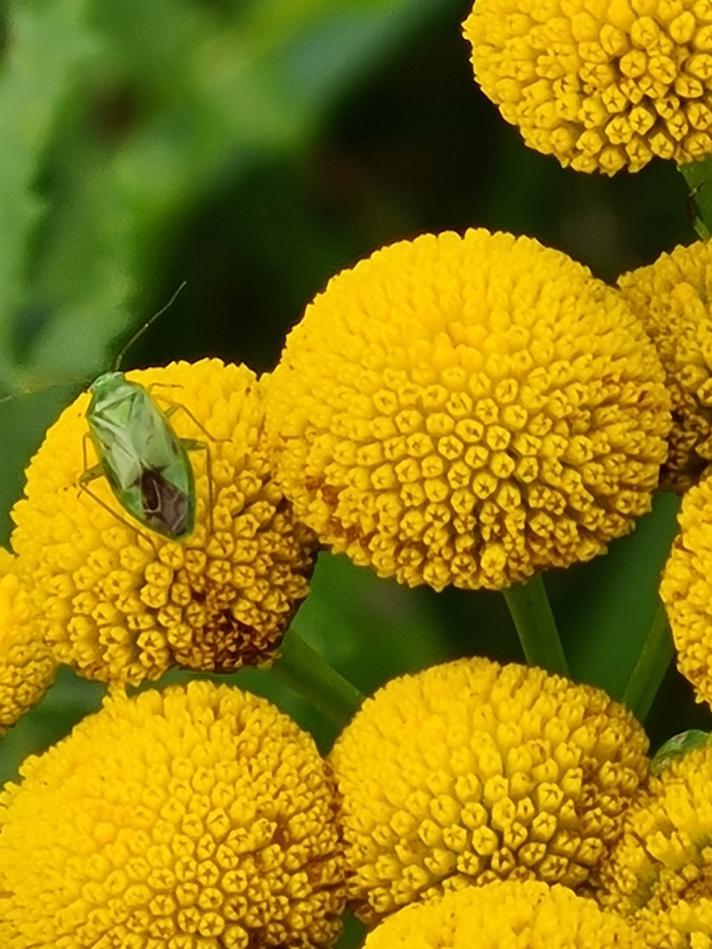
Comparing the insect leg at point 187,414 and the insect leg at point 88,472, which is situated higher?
the insect leg at point 187,414

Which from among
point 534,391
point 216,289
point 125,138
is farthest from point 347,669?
point 534,391

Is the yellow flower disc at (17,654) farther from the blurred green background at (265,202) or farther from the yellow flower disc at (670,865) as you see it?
the blurred green background at (265,202)

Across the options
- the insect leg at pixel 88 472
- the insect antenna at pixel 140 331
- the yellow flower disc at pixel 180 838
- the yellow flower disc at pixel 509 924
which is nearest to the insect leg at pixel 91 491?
the insect leg at pixel 88 472

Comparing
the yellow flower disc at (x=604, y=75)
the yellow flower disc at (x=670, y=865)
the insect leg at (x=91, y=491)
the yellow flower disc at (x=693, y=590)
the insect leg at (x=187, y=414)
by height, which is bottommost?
the yellow flower disc at (x=670, y=865)

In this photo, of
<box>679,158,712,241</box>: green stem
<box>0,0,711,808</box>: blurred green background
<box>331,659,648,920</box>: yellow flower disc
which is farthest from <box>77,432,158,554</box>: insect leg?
<box>0,0,711,808</box>: blurred green background

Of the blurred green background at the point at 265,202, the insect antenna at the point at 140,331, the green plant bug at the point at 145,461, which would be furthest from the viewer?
the blurred green background at the point at 265,202

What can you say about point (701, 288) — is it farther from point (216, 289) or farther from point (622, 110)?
point (216, 289)

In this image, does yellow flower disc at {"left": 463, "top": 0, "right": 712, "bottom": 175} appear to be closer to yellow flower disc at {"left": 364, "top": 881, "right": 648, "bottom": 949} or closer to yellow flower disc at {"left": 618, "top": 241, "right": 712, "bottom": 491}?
yellow flower disc at {"left": 618, "top": 241, "right": 712, "bottom": 491}
